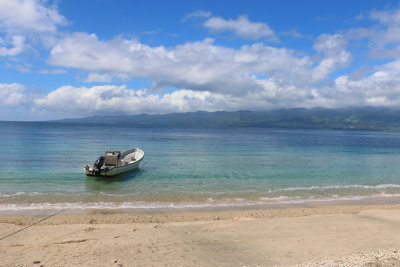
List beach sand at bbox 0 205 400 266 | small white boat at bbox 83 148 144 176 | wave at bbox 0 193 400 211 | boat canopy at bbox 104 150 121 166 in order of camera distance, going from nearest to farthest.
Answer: beach sand at bbox 0 205 400 266 < wave at bbox 0 193 400 211 < small white boat at bbox 83 148 144 176 < boat canopy at bbox 104 150 121 166

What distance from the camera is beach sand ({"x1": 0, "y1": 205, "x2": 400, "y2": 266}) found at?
9461 mm

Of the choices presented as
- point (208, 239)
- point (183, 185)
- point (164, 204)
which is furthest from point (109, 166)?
point (208, 239)

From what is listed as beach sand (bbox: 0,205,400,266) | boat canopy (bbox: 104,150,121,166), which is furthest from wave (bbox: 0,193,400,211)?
boat canopy (bbox: 104,150,121,166)

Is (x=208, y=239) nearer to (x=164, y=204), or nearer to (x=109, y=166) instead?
(x=164, y=204)

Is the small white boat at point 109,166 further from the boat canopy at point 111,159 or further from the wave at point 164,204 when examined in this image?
the wave at point 164,204

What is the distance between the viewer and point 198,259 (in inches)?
378

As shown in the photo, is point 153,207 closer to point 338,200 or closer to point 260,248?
point 260,248

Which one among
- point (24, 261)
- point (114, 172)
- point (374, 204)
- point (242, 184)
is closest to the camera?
point (24, 261)

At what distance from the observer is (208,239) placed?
38.5 feet

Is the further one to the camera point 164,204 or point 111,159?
point 111,159

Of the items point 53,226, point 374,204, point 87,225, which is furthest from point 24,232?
point 374,204

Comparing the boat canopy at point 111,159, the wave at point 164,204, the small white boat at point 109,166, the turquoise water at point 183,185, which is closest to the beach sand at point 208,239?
the wave at point 164,204

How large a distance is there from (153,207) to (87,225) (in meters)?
4.57

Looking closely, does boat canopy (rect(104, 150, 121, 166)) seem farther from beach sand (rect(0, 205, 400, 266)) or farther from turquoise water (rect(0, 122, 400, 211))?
beach sand (rect(0, 205, 400, 266))
